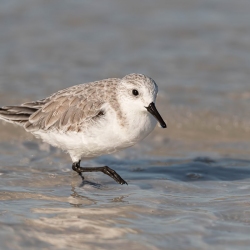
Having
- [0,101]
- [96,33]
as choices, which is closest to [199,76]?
[96,33]

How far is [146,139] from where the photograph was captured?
8.87 meters

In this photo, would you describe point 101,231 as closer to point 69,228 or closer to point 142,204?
point 69,228

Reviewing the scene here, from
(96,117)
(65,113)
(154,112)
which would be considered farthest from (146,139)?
(154,112)

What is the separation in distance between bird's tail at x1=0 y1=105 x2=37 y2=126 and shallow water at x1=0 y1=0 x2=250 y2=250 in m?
0.50

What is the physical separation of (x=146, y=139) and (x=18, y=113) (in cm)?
205

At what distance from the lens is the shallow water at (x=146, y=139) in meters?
5.46

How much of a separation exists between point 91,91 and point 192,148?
210 centimetres

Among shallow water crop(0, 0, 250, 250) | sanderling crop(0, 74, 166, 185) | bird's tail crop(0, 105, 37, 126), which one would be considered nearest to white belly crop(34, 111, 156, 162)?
sanderling crop(0, 74, 166, 185)

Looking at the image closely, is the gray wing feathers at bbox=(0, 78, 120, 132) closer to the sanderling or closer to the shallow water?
the sanderling

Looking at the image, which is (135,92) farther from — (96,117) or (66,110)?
(66,110)

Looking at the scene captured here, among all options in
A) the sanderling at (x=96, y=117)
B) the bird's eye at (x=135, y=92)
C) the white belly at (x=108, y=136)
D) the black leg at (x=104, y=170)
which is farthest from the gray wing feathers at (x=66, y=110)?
the black leg at (x=104, y=170)

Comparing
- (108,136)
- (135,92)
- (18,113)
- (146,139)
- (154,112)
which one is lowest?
(108,136)

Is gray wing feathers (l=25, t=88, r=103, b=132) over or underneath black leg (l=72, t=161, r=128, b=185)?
over

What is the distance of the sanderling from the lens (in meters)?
6.60
